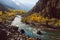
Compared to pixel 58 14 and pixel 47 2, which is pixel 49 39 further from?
pixel 47 2

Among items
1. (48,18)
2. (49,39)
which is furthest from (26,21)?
(49,39)

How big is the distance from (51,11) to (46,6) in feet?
39.7

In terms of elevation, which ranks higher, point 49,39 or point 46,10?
point 46,10

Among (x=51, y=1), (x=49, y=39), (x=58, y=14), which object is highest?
(x=51, y=1)

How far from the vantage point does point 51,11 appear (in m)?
178

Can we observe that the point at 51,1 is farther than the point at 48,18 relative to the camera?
Yes

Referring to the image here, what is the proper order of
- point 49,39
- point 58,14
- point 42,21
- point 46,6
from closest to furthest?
point 49,39
point 42,21
point 58,14
point 46,6

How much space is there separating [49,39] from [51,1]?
9715 cm

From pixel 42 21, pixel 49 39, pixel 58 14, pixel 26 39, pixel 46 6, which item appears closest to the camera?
pixel 26 39

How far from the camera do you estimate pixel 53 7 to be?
178 m

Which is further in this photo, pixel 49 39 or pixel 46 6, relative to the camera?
pixel 46 6

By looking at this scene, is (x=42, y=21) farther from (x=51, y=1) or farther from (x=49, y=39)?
(x=49, y=39)

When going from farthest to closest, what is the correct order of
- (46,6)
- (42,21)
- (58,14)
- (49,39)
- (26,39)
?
(46,6) < (58,14) < (42,21) < (49,39) < (26,39)

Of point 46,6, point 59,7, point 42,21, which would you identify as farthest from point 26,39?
point 46,6
